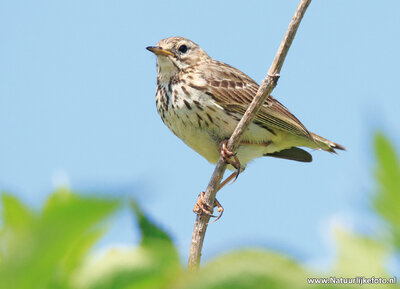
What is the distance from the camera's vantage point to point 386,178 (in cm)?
108

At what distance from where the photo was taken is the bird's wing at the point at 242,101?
7.62 metres

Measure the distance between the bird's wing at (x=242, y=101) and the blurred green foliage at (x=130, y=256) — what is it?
6402 mm

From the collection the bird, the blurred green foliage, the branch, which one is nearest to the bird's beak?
the bird

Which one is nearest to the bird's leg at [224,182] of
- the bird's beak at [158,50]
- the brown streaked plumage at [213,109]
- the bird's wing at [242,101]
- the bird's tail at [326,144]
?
the brown streaked plumage at [213,109]

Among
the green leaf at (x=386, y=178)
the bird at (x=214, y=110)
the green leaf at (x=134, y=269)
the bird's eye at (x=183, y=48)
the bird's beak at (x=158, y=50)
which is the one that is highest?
the bird's eye at (x=183, y=48)

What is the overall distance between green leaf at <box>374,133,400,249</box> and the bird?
5.80m

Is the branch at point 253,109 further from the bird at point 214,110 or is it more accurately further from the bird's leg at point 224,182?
the bird at point 214,110

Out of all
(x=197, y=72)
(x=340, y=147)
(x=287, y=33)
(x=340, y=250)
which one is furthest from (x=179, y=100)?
(x=340, y=250)

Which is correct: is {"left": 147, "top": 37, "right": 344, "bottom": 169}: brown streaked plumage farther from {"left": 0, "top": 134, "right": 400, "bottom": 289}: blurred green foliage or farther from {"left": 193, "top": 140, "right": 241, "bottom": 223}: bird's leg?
{"left": 0, "top": 134, "right": 400, "bottom": 289}: blurred green foliage

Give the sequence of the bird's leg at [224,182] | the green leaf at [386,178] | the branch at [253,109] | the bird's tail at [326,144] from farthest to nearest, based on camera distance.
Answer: the bird's tail at [326,144] → the bird's leg at [224,182] → the branch at [253,109] → the green leaf at [386,178]

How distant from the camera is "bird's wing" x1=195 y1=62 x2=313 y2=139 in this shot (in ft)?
25.0

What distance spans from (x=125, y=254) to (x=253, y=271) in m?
0.30

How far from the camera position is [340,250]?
1146 mm

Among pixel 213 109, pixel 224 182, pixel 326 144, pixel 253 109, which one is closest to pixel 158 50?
pixel 213 109
